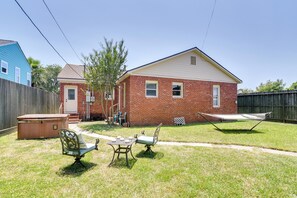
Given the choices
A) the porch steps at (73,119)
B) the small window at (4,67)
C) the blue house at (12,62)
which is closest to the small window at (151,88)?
the porch steps at (73,119)

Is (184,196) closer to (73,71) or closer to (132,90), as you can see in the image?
(132,90)


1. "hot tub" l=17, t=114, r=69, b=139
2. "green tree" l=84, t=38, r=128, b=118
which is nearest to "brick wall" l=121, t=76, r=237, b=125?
"green tree" l=84, t=38, r=128, b=118

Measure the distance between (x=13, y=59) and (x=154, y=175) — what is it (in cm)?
1698

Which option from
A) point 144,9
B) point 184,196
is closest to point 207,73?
point 144,9

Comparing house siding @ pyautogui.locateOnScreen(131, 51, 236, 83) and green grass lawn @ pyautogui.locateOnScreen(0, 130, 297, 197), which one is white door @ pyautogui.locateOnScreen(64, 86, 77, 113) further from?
green grass lawn @ pyautogui.locateOnScreen(0, 130, 297, 197)

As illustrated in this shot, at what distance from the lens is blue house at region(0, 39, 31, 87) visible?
12773 millimetres

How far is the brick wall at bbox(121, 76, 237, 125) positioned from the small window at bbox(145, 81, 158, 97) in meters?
0.24

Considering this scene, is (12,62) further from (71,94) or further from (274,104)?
(274,104)

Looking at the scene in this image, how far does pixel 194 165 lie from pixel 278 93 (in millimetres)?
13062

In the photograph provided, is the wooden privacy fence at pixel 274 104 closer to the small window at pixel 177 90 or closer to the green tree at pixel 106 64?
the small window at pixel 177 90

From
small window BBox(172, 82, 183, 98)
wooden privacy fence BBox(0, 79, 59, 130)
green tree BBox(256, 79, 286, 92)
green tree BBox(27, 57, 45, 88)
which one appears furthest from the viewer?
green tree BBox(256, 79, 286, 92)

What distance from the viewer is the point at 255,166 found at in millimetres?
4027

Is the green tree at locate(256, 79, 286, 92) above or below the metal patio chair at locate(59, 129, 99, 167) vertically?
above

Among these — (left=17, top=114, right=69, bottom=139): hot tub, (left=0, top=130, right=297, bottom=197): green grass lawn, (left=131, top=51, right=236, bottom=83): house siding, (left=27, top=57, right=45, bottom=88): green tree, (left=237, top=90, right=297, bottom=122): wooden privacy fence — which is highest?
(left=27, top=57, right=45, bottom=88): green tree
